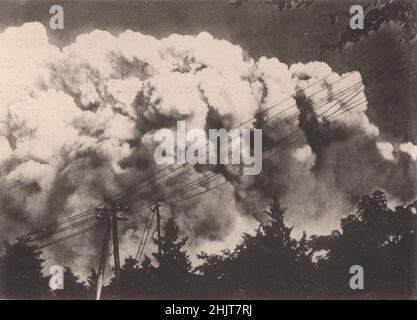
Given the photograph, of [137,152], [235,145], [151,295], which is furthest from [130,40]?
[151,295]

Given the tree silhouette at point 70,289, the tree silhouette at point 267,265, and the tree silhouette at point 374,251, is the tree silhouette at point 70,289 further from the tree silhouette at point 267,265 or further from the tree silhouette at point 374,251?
the tree silhouette at point 374,251

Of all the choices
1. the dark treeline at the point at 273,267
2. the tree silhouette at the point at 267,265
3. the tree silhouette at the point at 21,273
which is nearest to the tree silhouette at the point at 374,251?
the dark treeline at the point at 273,267

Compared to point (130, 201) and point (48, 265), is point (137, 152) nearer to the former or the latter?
point (130, 201)

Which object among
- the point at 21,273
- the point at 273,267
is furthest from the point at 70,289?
the point at 273,267

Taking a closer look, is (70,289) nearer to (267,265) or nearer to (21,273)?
(21,273)

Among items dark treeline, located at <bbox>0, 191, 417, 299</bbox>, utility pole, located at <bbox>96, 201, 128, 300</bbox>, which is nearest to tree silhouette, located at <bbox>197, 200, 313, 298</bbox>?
dark treeline, located at <bbox>0, 191, 417, 299</bbox>
